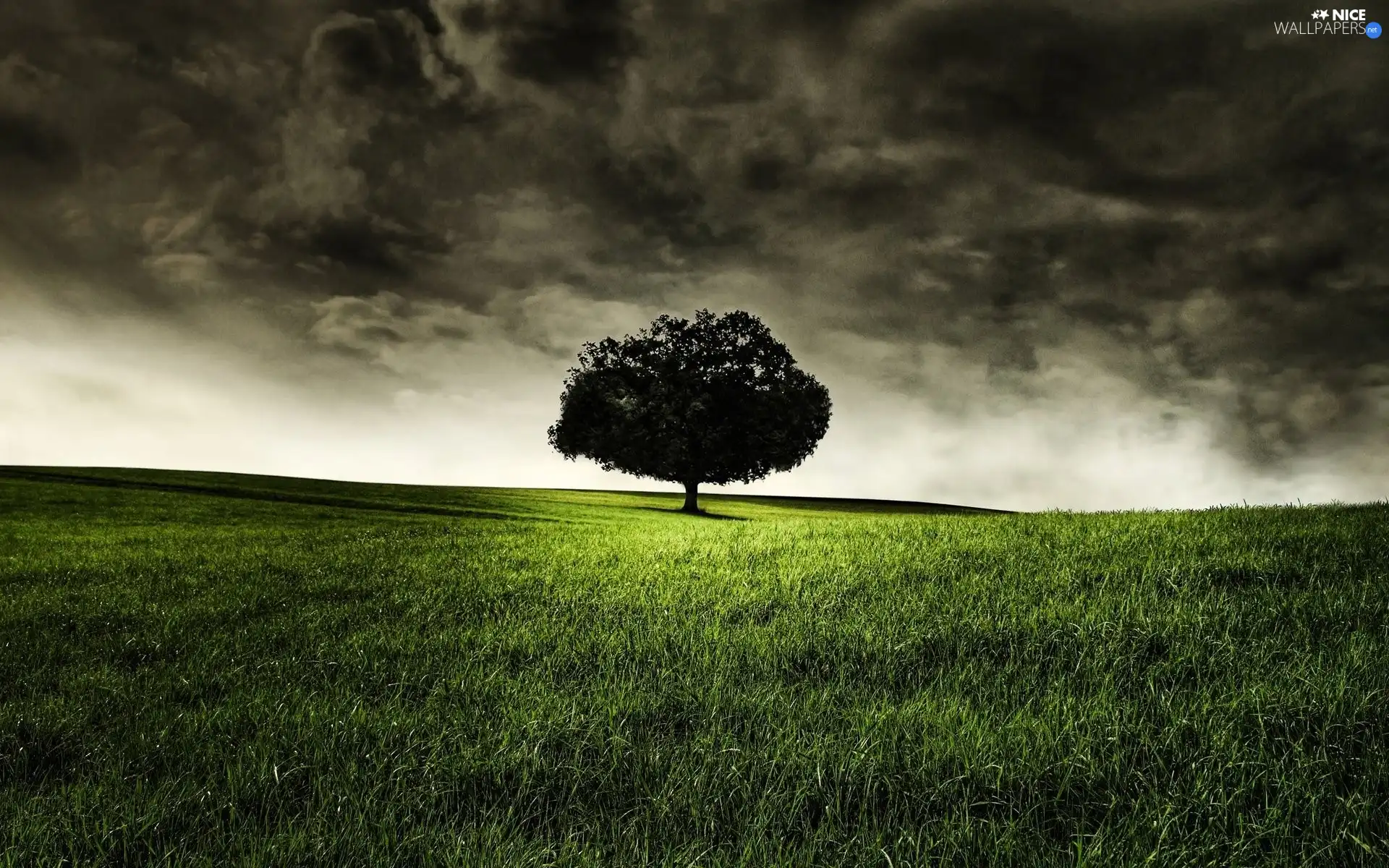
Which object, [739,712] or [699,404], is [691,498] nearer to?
[699,404]

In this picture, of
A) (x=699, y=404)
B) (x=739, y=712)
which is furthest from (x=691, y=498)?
(x=739, y=712)

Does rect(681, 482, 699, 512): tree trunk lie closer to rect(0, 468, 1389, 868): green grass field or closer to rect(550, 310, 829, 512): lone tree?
rect(550, 310, 829, 512): lone tree

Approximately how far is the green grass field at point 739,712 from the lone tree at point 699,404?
38391 mm

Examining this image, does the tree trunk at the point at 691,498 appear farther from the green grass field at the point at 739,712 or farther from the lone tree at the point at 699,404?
the green grass field at the point at 739,712

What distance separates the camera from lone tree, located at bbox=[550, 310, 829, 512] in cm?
4903

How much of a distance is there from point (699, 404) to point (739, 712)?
4264cm

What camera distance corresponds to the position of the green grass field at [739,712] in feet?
11.1

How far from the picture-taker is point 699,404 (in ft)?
155

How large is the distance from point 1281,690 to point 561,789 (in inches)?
195

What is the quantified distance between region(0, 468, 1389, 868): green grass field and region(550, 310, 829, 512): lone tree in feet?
126

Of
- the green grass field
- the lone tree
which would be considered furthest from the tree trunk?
the green grass field

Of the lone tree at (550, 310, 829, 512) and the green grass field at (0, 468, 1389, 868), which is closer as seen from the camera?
the green grass field at (0, 468, 1389, 868)

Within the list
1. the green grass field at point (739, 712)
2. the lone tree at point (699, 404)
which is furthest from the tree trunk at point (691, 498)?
the green grass field at point (739, 712)

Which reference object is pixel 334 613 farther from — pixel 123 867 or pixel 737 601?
pixel 123 867
